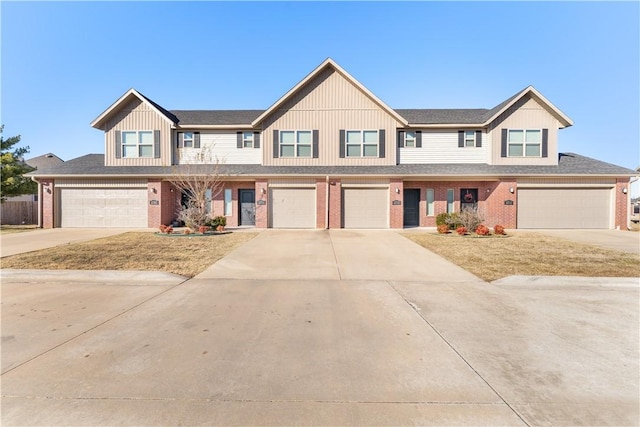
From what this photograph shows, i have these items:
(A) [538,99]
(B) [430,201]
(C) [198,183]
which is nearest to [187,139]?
(C) [198,183]

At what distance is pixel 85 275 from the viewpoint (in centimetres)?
681

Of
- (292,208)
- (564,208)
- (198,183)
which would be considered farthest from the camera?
(292,208)

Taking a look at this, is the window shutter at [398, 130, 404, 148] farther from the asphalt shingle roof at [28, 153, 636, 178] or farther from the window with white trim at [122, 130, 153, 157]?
the window with white trim at [122, 130, 153, 157]

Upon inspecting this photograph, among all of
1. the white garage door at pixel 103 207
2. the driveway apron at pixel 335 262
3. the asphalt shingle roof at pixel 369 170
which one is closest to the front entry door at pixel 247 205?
the asphalt shingle roof at pixel 369 170

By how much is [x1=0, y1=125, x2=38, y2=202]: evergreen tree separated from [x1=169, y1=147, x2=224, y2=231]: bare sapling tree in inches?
444

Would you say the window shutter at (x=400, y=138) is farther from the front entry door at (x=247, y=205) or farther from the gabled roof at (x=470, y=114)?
the front entry door at (x=247, y=205)

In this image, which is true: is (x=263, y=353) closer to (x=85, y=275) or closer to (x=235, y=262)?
(x=235, y=262)

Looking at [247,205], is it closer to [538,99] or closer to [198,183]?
[198,183]

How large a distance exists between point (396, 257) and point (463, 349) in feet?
18.4

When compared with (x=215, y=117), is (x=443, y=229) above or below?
below

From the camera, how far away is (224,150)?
1830 cm

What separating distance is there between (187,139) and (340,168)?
9.71 metres

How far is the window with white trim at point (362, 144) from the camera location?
17391mm

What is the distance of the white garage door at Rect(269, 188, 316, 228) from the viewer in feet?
55.5
